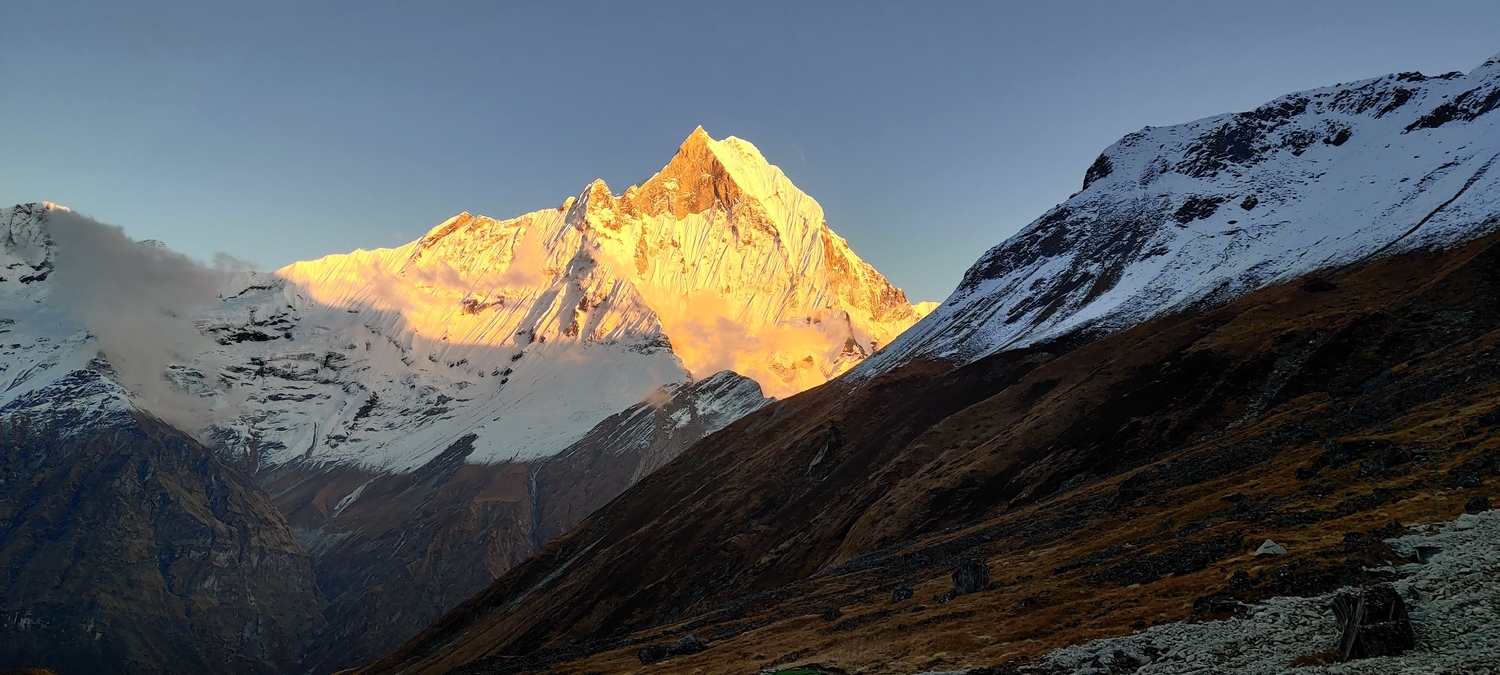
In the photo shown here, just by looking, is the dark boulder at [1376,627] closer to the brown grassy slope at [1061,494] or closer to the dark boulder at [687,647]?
the brown grassy slope at [1061,494]

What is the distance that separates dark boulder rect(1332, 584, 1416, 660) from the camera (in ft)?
90.5

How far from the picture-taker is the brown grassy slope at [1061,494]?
4591cm

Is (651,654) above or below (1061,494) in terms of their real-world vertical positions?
above

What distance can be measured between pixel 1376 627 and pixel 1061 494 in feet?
217

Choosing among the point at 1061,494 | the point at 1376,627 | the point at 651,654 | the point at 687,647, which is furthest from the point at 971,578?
the point at 1061,494

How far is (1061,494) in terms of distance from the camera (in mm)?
92312

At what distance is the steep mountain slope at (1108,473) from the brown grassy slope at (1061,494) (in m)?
0.36

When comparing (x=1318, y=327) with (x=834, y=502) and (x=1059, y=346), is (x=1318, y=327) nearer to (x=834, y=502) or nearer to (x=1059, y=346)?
(x=1059, y=346)

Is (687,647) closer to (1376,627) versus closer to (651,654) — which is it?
(651,654)

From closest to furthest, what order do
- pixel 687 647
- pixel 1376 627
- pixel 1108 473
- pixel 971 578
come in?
pixel 1376 627 < pixel 971 578 < pixel 687 647 < pixel 1108 473

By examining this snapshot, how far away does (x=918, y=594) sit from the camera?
62.5m

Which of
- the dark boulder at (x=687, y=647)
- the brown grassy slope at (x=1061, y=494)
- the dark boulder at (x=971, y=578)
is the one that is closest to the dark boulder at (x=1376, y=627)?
the brown grassy slope at (x=1061, y=494)


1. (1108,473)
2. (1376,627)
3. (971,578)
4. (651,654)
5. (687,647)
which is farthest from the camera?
(1108,473)

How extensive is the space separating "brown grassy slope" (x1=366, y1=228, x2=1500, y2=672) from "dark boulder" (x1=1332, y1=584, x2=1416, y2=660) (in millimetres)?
6150
